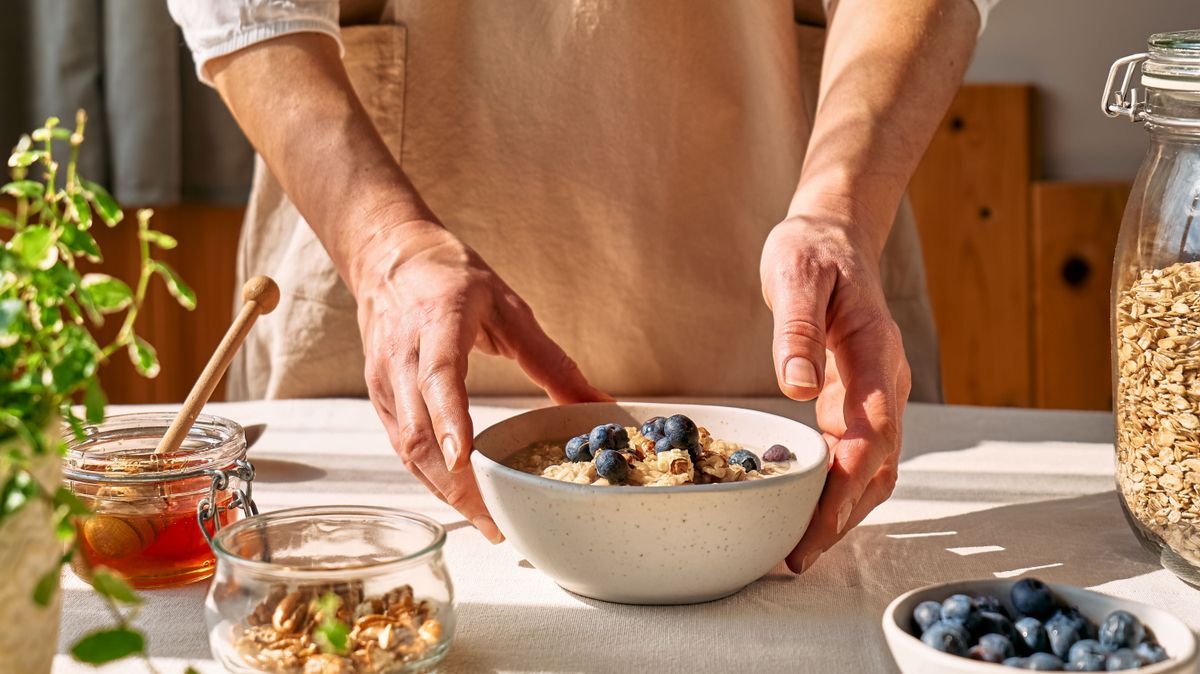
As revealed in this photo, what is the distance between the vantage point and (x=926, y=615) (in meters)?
0.68

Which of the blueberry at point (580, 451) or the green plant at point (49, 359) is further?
the blueberry at point (580, 451)

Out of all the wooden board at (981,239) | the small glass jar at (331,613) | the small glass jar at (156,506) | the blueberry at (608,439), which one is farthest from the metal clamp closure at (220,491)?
the wooden board at (981,239)

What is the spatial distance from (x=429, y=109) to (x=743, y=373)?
0.45m

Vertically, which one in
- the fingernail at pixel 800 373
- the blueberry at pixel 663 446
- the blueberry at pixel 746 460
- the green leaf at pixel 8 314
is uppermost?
the green leaf at pixel 8 314

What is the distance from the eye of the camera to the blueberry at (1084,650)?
644mm

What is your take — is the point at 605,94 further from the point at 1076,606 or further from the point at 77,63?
the point at 77,63

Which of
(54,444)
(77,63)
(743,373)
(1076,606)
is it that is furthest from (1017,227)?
(54,444)

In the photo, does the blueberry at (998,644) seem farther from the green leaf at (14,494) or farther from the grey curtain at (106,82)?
the grey curtain at (106,82)

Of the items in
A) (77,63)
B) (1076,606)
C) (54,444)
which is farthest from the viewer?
(77,63)

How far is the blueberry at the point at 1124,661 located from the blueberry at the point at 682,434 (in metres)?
0.29

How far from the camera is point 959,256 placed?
2.84m

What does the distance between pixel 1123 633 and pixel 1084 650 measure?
1.2 inches

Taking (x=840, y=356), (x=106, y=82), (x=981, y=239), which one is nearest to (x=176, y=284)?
(x=840, y=356)

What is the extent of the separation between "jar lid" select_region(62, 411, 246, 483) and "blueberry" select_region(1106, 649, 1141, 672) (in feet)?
1.85
